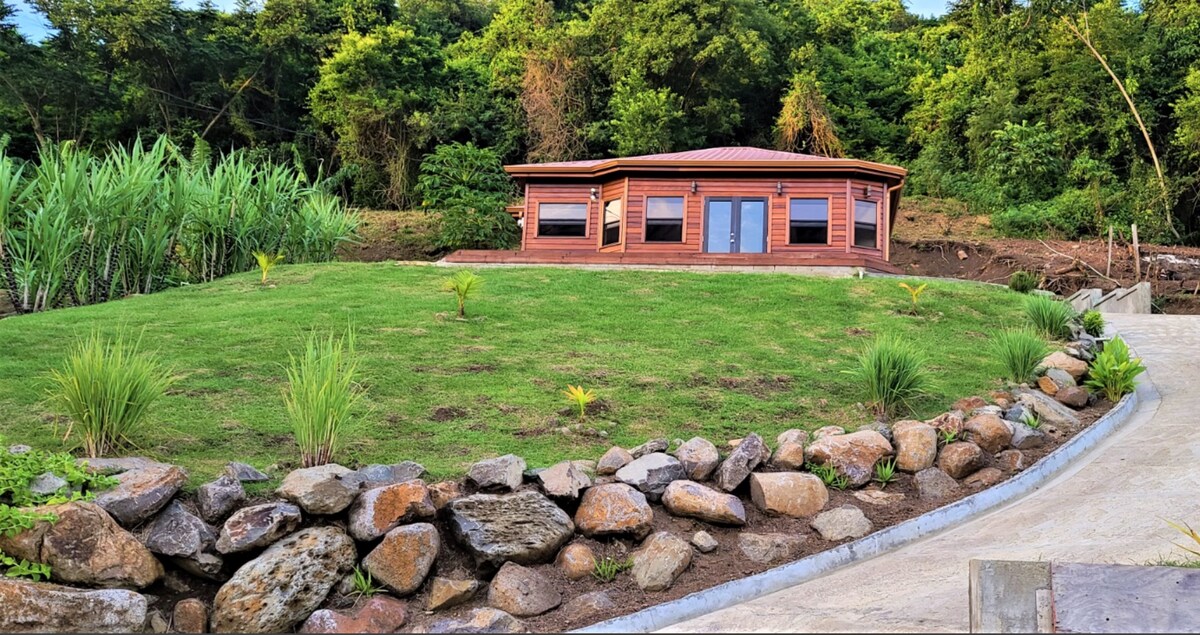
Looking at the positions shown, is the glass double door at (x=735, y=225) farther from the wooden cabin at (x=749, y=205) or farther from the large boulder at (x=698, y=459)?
the large boulder at (x=698, y=459)

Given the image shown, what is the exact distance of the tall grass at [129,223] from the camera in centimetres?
962

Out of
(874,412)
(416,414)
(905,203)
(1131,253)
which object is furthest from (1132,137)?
(416,414)

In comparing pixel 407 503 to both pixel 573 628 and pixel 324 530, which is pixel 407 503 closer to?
pixel 324 530

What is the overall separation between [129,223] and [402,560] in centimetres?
865

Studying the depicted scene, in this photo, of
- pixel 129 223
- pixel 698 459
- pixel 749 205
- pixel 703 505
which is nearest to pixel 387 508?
pixel 703 505

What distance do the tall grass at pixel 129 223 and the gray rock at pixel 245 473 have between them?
6.76 m

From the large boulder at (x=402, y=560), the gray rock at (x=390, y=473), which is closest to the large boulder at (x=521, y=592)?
the large boulder at (x=402, y=560)

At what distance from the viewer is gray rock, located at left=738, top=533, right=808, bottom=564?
14.4 ft

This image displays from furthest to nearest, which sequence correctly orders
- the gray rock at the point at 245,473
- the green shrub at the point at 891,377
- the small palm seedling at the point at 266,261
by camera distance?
the small palm seedling at the point at 266,261
the green shrub at the point at 891,377
the gray rock at the point at 245,473

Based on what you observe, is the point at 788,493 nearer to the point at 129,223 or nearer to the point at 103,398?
the point at 103,398

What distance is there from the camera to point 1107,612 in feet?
8.05

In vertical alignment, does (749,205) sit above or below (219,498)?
above

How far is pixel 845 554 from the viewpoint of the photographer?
4.48 metres

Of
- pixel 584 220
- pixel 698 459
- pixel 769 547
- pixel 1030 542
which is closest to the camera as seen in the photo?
pixel 769 547
